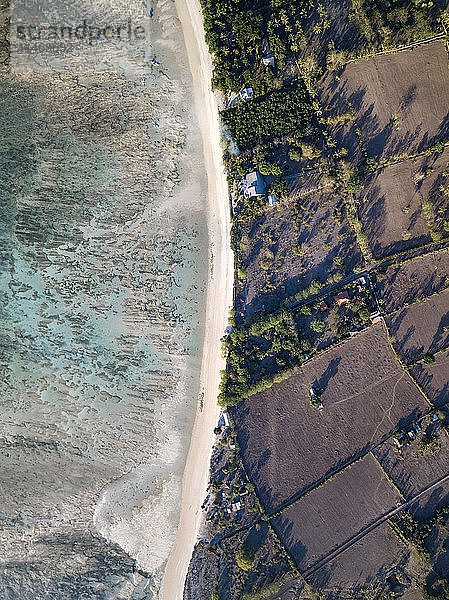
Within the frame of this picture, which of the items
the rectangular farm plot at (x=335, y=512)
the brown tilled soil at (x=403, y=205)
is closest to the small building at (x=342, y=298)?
the brown tilled soil at (x=403, y=205)

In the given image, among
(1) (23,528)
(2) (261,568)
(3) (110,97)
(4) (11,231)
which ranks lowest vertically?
(2) (261,568)

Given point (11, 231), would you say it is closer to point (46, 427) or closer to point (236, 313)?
point (46, 427)

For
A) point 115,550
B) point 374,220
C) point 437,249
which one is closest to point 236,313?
point 374,220

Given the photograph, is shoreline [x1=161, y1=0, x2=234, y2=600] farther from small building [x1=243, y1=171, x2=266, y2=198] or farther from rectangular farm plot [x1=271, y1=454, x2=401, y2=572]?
rectangular farm plot [x1=271, y1=454, x2=401, y2=572]

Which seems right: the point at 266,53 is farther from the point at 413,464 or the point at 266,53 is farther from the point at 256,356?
the point at 413,464

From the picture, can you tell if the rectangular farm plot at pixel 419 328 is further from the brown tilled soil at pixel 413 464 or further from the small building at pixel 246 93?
the small building at pixel 246 93

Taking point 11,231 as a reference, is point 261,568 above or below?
below

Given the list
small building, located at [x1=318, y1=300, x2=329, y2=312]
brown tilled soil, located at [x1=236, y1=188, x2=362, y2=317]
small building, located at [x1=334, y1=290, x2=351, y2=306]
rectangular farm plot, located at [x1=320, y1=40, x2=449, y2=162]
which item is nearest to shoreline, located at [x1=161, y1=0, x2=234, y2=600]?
brown tilled soil, located at [x1=236, y1=188, x2=362, y2=317]

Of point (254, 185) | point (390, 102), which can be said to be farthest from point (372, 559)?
point (390, 102)

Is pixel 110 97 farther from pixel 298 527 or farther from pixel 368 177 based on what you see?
pixel 298 527
